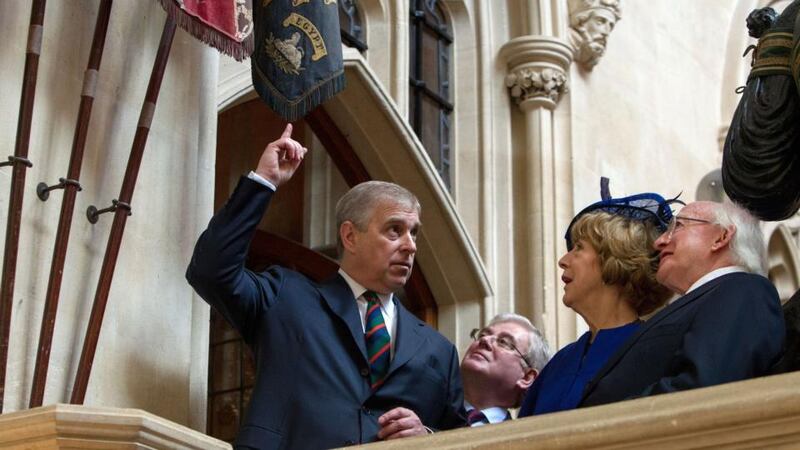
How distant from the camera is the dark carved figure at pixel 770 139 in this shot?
3836mm

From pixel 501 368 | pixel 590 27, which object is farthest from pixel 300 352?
pixel 590 27

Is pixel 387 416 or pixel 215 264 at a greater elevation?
pixel 215 264

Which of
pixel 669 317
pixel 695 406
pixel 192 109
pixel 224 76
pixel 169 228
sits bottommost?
pixel 695 406

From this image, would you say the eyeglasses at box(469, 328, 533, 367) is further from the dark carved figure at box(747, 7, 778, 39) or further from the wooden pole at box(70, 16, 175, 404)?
the dark carved figure at box(747, 7, 778, 39)

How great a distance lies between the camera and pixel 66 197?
172 inches

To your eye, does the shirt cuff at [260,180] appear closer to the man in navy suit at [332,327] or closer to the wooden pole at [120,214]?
the man in navy suit at [332,327]

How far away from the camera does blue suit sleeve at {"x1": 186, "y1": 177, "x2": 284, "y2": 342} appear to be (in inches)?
160

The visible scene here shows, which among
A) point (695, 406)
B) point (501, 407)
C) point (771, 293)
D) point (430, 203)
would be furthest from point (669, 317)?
point (430, 203)

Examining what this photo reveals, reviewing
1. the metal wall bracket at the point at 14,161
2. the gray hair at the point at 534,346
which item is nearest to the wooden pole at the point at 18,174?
the metal wall bracket at the point at 14,161

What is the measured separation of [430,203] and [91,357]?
3.46 metres

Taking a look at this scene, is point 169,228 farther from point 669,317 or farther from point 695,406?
point 695,406

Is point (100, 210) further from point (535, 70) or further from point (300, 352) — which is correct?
point (535, 70)

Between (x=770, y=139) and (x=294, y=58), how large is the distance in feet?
5.07

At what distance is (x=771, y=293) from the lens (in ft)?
11.6
